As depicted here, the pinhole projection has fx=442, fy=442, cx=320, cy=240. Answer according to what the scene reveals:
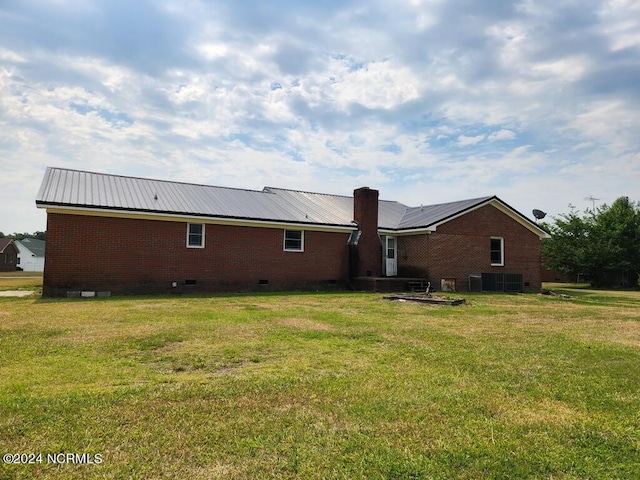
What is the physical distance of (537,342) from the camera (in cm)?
761

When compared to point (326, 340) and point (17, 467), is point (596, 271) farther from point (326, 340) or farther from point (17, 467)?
point (17, 467)

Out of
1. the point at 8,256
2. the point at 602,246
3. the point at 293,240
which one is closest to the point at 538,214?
the point at 602,246

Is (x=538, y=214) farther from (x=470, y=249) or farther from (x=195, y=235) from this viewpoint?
(x=195, y=235)

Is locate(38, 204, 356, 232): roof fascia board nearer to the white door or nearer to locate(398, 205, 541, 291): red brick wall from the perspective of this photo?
the white door

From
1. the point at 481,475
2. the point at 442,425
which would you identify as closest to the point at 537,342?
the point at 442,425

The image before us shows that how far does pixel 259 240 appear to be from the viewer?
1902 centimetres

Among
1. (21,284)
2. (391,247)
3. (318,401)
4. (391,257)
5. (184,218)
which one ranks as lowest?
(318,401)

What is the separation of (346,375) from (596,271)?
116ft

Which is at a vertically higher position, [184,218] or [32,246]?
[32,246]

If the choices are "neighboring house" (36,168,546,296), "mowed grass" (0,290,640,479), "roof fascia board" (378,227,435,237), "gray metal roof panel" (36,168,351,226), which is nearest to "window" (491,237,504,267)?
"neighboring house" (36,168,546,296)

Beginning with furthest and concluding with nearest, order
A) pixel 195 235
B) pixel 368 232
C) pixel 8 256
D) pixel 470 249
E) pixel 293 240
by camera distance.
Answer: pixel 8 256 → pixel 470 249 → pixel 368 232 → pixel 293 240 → pixel 195 235

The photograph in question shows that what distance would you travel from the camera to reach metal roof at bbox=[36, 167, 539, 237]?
16328mm

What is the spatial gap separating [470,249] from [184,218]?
13.5m

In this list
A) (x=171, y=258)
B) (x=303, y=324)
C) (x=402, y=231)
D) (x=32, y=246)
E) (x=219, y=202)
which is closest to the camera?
(x=303, y=324)
